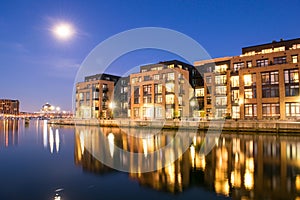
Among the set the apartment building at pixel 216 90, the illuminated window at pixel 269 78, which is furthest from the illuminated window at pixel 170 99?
the illuminated window at pixel 269 78

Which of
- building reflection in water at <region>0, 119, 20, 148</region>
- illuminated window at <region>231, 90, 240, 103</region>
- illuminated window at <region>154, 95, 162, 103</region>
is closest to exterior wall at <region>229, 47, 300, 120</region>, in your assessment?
illuminated window at <region>231, 90, 240, 103</region>

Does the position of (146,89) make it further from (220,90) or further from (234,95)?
(234,95)

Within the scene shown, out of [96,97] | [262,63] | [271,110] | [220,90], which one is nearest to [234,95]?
[220,90]

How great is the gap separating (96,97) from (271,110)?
66.4 metres

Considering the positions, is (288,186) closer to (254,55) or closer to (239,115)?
(239,115)

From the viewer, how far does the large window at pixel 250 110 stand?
5362cm

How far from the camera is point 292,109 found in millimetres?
49031

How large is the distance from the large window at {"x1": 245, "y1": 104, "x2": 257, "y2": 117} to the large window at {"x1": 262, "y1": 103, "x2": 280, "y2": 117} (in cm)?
182

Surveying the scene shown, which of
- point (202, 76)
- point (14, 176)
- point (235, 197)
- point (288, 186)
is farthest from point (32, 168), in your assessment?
point (202, 76)

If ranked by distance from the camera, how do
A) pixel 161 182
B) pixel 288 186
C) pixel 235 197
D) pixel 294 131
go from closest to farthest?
1. pixel 235 197
2. pixel 288 186
3. pixel 161 182
4. pixel 294 131

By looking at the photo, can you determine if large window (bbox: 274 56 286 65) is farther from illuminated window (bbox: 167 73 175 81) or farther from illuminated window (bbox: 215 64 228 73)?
illuminated window (bbox: 167 73 175 81)

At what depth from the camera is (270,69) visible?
52.6 m

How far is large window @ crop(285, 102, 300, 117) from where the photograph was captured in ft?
159

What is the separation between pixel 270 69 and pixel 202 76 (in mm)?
22239
